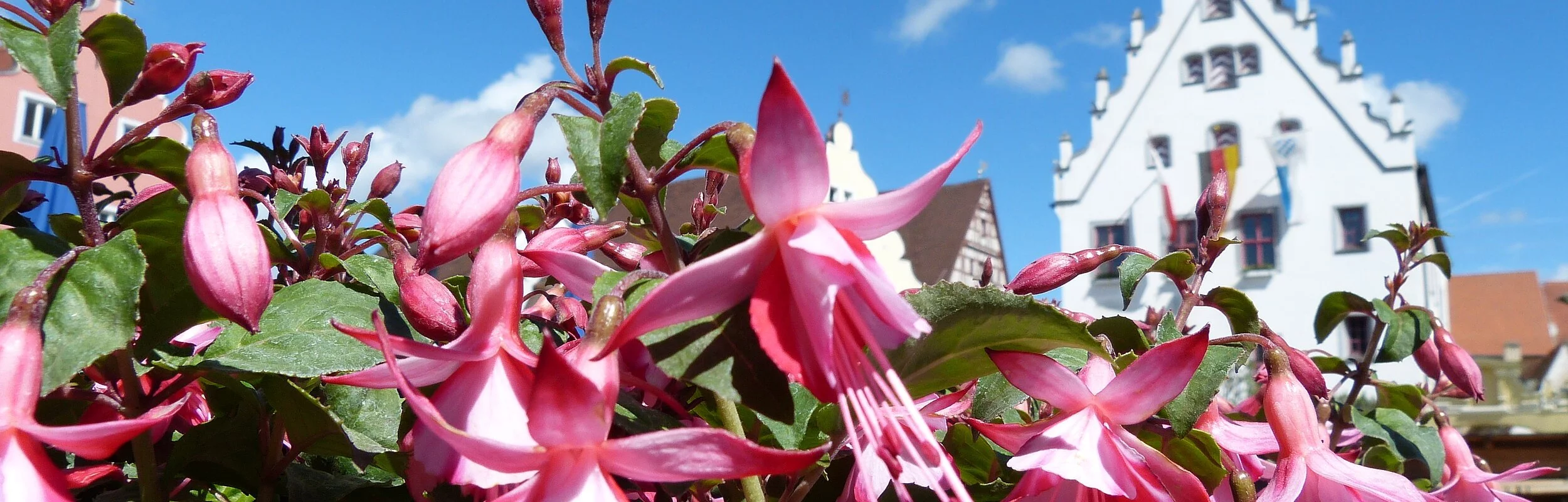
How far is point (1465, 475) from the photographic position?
0.94 metres

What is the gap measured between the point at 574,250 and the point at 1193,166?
13619mm

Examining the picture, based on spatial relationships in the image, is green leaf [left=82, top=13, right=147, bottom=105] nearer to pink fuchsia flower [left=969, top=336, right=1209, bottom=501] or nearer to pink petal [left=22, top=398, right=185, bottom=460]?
pink petal [left=22, top=398, right=185, bottom=460]

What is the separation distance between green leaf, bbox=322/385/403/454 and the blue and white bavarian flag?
43.9 feet

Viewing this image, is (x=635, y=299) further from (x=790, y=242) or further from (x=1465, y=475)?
(x=1465, y=475)

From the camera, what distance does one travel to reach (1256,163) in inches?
497

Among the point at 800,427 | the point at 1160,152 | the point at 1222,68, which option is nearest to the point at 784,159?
Answer: the point at 800,427

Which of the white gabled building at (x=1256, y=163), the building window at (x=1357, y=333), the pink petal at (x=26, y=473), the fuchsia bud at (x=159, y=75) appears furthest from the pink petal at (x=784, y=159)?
the building window at (x=1357, y=333)

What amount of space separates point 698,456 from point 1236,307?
0.59 meters

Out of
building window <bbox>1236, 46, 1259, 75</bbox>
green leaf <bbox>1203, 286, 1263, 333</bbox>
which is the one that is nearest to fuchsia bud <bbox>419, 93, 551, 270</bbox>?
green leaf <bbox>1203, 286, 1263, 333</bbox>

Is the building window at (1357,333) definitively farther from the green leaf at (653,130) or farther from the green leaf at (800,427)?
the green leaf at (653,130)

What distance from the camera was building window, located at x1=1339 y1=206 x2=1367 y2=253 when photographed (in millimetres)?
11789

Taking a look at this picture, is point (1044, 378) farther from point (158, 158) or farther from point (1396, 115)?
point (1396, 115)

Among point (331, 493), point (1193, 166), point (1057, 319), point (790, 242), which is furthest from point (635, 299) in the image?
point (1193, 166)

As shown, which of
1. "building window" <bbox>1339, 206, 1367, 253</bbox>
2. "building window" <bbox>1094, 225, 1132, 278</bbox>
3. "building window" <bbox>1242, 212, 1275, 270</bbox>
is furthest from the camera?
"building window" <bbox>1094, 225, 1132, 278</bbox>
